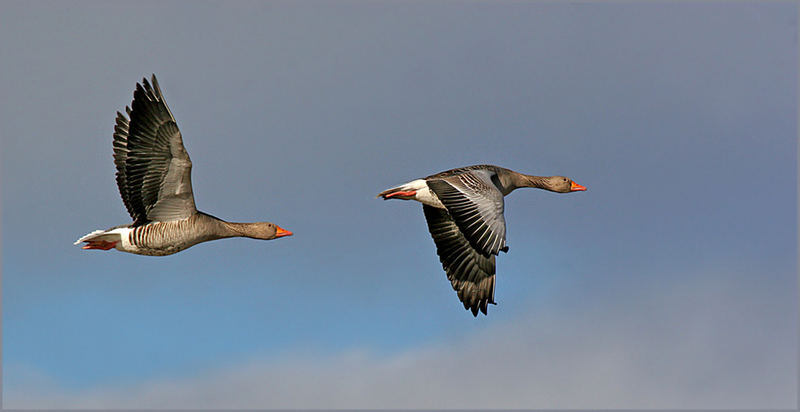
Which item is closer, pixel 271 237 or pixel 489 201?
pixel 489 201

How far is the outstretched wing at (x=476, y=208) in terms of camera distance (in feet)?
65.0

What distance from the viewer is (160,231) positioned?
2100 centimetres

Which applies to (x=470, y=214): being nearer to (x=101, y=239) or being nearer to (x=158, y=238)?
(x=158, y=238)

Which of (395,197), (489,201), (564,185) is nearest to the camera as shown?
(489,201)

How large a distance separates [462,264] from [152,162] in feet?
19.9

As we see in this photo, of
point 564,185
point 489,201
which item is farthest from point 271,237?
point 564,185

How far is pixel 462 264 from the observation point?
2336 cm

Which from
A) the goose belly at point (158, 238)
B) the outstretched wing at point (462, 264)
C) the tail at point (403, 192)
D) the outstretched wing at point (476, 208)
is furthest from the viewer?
the outstretched wing at point (462, 264)

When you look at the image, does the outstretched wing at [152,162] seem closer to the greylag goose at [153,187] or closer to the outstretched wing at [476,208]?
the greylag goose at [153,187]

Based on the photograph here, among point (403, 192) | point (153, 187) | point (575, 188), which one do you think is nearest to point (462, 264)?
point (403, 192)

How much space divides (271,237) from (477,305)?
13.2 feet

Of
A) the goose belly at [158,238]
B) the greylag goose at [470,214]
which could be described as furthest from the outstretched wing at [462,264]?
Answer: the goose belly at [158,238]

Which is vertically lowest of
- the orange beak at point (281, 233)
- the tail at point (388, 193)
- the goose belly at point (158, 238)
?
the goose belly at point (158, 238)

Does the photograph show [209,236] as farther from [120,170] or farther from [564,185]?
[564,185]
